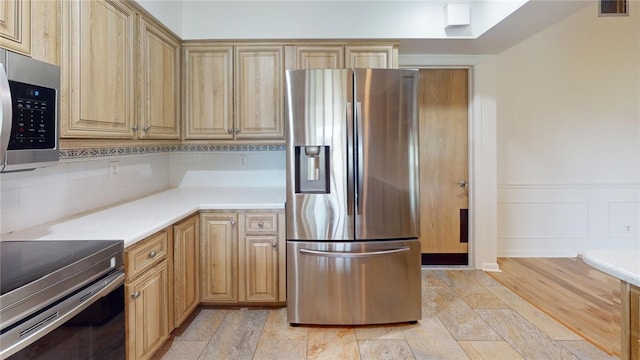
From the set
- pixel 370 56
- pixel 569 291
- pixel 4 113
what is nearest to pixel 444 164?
pixel 370 56

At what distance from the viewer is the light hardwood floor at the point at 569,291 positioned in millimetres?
2537

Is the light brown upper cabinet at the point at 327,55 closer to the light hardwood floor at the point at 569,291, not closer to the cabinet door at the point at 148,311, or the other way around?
the cabinet door at the point at 148,311

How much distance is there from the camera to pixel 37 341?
3.61ft

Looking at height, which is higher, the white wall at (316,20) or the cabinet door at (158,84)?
the white wall at (316,20)

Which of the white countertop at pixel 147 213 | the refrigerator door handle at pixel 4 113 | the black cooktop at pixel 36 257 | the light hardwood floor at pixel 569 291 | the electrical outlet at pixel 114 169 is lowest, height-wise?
the light hardwood floor at pixel 569 291

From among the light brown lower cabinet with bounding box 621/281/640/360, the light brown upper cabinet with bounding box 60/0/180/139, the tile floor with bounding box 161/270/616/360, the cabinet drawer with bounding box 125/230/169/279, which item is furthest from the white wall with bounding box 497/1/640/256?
the cabinet drawer with bounding box 125/230/169/279

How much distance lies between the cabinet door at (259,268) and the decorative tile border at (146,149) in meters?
1.05

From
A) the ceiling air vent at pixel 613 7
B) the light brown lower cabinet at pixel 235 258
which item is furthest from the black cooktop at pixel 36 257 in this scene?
the ceiling air vent at pixel 613 7

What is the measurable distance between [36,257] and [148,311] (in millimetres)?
741

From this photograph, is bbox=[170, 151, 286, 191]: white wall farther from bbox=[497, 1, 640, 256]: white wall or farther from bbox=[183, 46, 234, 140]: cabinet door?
bbox=[497, 1, 640, 256]: white wall

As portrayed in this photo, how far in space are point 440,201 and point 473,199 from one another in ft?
1.05

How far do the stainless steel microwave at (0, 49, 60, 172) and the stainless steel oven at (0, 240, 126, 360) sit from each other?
35cm

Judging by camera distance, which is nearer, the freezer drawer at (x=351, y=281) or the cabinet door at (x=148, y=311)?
the cabinet door at (x=148, y=311)

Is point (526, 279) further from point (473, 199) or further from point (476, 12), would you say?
point (476, 12)
